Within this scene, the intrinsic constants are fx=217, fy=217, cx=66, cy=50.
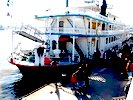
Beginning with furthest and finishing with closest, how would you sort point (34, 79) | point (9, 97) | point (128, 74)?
point (34, 79), point (9, 97), point (128, 74)

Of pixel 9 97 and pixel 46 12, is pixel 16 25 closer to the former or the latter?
pixel 46 12

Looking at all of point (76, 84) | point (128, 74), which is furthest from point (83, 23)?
point (76, 84)

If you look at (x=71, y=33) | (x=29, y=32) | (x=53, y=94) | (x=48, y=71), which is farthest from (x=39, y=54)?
(x=53, y=94)

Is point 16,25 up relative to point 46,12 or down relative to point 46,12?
down

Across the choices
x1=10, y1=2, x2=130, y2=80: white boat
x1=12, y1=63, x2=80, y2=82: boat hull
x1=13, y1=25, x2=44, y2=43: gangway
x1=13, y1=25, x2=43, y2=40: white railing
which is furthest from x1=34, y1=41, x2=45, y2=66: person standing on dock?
x1=13, y1=25, x2=43, y2=40: white railing

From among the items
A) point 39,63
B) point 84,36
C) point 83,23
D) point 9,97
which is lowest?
point 9,97

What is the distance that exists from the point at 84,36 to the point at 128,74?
941 cm

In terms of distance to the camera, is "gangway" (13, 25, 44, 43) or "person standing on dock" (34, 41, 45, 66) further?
"gangway" (13, 25, 44, 43)

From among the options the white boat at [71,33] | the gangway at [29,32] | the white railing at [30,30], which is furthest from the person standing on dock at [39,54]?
the white railing at [30,30]

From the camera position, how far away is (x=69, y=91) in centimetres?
1326

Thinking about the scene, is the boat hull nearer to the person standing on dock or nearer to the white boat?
the person standing on dock

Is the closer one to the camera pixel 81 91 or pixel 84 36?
pixel 81 91

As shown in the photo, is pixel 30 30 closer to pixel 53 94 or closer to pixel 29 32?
pixel 29 32

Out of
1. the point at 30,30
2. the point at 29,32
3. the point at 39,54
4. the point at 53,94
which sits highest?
the point at 30,30
